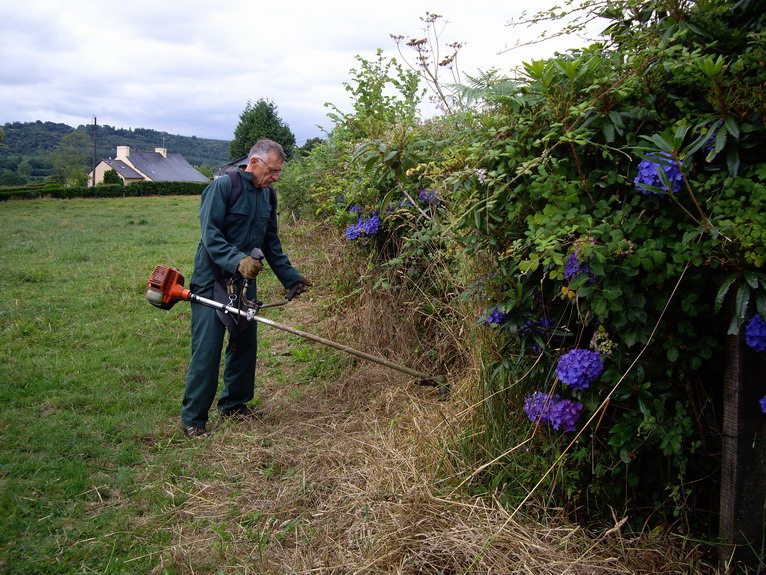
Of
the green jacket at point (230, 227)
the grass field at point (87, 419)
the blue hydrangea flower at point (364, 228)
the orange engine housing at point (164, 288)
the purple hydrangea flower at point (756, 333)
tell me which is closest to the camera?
the purple hydrangea flower at point (756, 333)

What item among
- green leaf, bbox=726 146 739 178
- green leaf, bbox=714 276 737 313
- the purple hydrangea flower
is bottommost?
the purple hydrangea flower

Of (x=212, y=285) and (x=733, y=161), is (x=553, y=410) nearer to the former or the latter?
(x=733, y=161)

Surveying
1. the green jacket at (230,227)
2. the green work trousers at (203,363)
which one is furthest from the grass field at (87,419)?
the green jacket at (230,227)

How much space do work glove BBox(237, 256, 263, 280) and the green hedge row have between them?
3553cm

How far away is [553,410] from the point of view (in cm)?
250

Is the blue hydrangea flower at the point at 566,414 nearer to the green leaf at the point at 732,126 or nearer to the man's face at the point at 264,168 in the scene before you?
the green leaf at the point at 732,126

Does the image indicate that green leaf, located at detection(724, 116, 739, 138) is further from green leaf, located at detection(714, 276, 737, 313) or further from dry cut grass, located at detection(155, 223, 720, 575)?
dry cut grass, located at detection(155, 223, 720, 575)

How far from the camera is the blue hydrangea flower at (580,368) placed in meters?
2.34

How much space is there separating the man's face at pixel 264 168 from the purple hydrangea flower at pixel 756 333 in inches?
136

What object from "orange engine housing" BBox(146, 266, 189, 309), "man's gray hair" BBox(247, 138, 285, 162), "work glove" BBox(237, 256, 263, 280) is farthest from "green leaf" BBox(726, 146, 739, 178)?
"orange engine housing" BBox(146, 266, 189, 309)

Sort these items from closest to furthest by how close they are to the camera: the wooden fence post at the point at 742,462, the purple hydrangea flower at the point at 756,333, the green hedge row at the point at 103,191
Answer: the purple hydrangea flower at the point at 756,333, the wooden fence post at the point at 742,462, the green hedge row at the point at 103,191

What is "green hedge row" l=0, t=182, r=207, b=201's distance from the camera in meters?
34.8

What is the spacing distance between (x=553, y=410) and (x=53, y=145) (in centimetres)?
12277

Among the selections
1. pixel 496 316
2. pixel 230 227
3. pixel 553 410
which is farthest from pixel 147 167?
pixel 553 410
